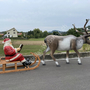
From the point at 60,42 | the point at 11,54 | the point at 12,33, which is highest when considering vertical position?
the point at 12,33

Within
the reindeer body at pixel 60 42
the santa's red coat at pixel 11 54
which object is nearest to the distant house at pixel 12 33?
the santa's red coat at pixel 11 54

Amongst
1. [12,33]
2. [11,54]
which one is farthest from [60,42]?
[12,33]

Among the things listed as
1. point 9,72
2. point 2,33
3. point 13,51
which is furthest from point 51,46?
point 2,33

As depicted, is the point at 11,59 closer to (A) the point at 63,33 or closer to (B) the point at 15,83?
(B) the point at 15,83

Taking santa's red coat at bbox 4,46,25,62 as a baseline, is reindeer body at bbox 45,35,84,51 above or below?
above

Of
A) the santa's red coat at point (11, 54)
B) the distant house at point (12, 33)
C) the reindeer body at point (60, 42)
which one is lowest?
the santa's red coat at point (11, 54)

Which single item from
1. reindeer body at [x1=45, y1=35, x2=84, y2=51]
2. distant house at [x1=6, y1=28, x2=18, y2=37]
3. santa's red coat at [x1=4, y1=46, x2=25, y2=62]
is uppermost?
distant house at [x1=6, y1=28, x2=18, y2=37]

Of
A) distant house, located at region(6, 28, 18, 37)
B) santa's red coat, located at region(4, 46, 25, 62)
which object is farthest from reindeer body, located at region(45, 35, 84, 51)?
distant house, located at region(6, 28, 18, 37)

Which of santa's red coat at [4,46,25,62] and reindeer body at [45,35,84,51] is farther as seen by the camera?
reindeer body at [45,35,84,51]

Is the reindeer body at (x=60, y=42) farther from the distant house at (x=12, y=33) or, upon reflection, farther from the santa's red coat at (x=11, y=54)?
the distant house at (x=12, y=33)

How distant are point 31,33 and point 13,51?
2722mm

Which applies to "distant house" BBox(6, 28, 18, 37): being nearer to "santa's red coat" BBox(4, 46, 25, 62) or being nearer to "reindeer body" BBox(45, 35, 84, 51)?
"santa's red coat" BBox(4, 46, 25, 62)

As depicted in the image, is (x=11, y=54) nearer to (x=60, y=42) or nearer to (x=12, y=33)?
(x=12, y=33)

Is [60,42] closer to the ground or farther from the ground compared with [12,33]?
closer to the ground
